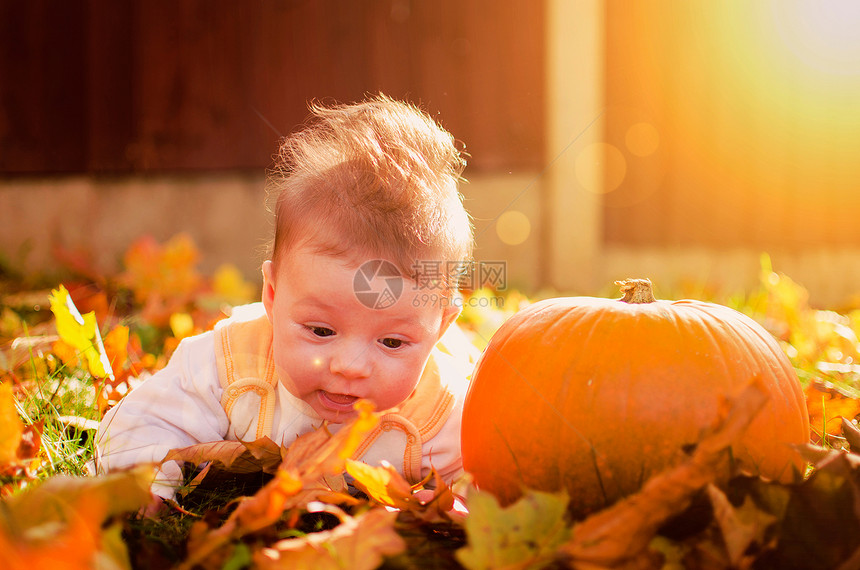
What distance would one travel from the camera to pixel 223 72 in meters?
5.57

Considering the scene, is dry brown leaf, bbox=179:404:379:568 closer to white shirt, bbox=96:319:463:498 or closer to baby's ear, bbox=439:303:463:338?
white shirt, bbox=96:319:463:498

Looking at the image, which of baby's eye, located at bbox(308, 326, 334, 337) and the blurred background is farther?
the blurred background

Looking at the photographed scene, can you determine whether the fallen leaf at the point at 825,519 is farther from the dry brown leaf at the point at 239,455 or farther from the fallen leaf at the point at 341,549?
the dry brown leaf at the point at 239,455

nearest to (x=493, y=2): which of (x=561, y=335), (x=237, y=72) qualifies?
(x=237, y=72)

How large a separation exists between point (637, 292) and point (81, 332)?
4.25 ft

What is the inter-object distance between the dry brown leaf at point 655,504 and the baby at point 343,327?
0.64 metres

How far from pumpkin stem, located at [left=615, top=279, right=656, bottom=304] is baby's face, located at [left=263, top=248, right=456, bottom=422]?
0.43 metres

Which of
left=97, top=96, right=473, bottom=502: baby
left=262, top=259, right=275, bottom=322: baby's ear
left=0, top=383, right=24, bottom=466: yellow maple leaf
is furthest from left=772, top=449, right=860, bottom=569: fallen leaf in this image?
left=262, top=259, right=275, bottom=322: baby's ear

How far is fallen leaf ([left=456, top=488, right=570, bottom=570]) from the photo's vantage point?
890 millimetres

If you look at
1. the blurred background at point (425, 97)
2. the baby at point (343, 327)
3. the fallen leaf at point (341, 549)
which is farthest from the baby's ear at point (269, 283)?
the blurred background at point (425, 97)

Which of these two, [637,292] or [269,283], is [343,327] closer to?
[269,283]

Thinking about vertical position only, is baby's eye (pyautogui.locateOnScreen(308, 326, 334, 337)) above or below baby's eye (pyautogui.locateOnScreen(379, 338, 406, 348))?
above

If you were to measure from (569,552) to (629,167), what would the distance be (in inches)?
206

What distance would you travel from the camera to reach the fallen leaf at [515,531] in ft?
2.92
